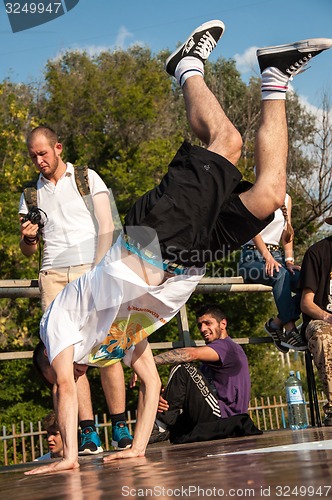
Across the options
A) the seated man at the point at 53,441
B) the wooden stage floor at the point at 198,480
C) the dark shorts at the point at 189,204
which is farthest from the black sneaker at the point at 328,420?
the wooden stage floor at the point at 198,480

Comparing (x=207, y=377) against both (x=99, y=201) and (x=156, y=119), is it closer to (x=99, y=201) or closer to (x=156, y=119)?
(x=99, y=201)

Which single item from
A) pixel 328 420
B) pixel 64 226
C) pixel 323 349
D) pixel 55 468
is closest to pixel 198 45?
pixel 64 226

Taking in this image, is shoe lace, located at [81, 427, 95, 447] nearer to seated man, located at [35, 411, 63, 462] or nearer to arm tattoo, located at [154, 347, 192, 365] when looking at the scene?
seated man, located at [35, 411, 63, 462]

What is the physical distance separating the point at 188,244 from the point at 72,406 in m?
0.94

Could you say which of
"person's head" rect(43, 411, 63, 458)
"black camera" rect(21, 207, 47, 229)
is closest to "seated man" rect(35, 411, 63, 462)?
"person's head" rect(43, 411, 63, 458)

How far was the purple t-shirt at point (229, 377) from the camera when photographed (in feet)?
19.5

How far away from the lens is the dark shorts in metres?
3.92

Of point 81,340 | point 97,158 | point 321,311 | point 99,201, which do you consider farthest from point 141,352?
point 97,158

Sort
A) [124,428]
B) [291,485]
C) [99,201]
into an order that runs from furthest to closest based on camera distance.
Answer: [99,201], [124,428], [291,485]

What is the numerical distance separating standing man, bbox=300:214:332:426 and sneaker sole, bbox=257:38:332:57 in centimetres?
245

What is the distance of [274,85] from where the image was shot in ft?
14.0

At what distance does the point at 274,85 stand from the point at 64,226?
2.00 meters

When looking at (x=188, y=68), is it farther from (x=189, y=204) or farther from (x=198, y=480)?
(x=198, y=480)

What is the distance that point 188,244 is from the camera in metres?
3.95
